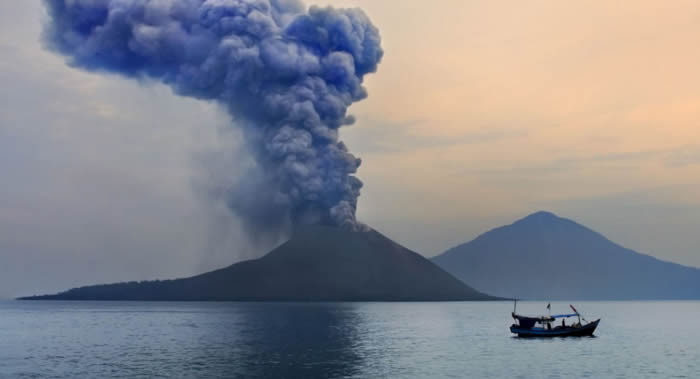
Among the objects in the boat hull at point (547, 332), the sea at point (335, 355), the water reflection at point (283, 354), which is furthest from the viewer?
the boat hull at point (547, 332)

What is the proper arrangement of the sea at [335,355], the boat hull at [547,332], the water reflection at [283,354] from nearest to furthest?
the water reflection at [283,354]
the sea at [335,355]
the boat hull at [547,332]

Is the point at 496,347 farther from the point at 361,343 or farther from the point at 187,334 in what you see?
the point at 187,334

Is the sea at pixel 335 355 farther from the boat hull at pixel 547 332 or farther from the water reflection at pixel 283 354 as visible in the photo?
the boat hull at pixel 547 332

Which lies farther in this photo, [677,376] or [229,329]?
[229,329]

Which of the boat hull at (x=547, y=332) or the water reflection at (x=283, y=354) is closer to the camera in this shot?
the water reflection at (x=283, y=354)

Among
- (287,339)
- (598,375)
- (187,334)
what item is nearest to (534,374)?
(598,375)

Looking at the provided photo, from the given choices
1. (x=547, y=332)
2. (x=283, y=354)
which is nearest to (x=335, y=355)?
(x=283, y=354)

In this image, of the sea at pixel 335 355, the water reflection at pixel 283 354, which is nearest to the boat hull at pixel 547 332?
the sea at pixel 335 355

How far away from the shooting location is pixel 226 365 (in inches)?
2699

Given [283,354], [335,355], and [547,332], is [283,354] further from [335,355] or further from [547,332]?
[547,332]

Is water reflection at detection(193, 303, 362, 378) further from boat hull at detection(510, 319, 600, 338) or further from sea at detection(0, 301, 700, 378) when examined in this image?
boat hull at detection(510, 319, 600, 338)

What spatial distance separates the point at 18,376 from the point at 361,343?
4471 centimetres

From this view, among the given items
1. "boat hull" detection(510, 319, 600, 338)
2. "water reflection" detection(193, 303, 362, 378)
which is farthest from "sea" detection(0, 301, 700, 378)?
"boat hull" detection(510, 319, 600, 338)

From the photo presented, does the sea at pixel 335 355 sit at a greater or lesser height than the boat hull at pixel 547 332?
lesser
